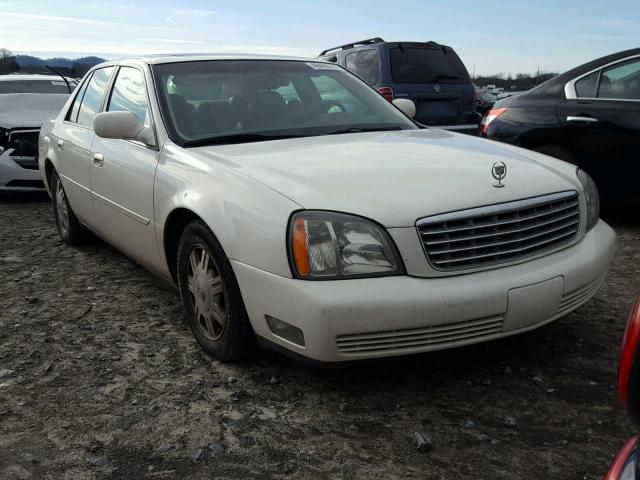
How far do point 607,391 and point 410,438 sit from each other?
93 cm

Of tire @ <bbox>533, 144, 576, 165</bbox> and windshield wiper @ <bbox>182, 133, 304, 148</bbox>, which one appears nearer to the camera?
windshield wiper @ <bbox>182, 133, 304, 148</bbox>

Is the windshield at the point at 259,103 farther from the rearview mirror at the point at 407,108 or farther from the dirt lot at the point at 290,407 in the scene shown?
the dirt lot at the point at 290,407

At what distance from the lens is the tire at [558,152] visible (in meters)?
5.81

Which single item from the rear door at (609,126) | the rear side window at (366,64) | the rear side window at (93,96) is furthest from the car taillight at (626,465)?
the rear side window at (366,64)

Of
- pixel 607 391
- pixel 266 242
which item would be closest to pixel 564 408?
pixel 607 391

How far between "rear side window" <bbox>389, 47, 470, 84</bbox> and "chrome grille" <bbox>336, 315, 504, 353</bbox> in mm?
6889

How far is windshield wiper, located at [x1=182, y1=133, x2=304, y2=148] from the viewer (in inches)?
137

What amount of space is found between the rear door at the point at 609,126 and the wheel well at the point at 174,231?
3717mm

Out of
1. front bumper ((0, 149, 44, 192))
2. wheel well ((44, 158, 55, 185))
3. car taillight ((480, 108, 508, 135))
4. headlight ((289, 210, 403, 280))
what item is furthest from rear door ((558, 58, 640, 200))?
front bumper ((0, 149, 44, 192))

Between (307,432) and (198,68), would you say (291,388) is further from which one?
(198,68)

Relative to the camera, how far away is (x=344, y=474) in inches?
92.6

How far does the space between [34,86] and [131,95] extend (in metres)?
5.81

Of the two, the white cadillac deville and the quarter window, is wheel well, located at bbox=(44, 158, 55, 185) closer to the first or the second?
the quarter window

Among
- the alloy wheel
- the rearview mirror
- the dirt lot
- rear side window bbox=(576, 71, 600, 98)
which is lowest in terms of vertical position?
the dirt lot
